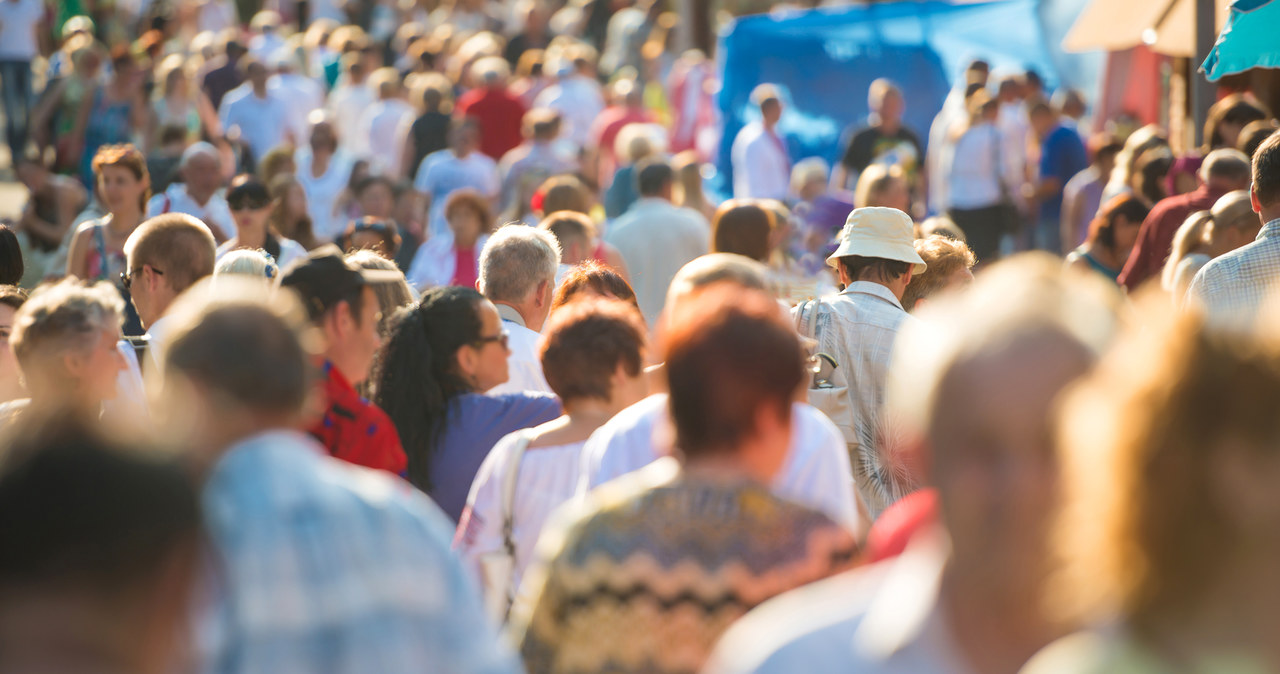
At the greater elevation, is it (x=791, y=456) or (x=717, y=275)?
(x=717, y=275)

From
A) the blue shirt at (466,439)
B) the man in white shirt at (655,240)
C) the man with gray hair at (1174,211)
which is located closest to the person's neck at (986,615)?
the blue shirt at (466,439)

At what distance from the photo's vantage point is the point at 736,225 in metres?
6.58

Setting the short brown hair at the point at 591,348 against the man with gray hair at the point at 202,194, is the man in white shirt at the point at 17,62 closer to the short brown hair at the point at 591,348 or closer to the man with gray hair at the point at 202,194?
the man with gray hair at the point at 202,194

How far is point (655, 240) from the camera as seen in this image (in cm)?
919

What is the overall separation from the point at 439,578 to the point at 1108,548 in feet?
3.49

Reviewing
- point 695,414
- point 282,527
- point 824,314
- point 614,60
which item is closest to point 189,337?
point 282,527

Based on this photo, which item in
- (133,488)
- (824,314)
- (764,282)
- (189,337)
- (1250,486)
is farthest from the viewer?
(824,314)

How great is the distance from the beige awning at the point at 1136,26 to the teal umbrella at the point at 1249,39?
4561mm

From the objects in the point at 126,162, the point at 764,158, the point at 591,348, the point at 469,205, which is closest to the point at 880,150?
the point at 764,158

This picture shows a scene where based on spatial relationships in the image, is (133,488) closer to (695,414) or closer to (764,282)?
(695,414)

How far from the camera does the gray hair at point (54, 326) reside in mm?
3979

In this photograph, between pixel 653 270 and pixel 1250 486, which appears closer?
pixel 1250 486

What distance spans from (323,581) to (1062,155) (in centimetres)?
1183

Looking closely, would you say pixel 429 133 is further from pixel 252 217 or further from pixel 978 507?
pixel 978 507
